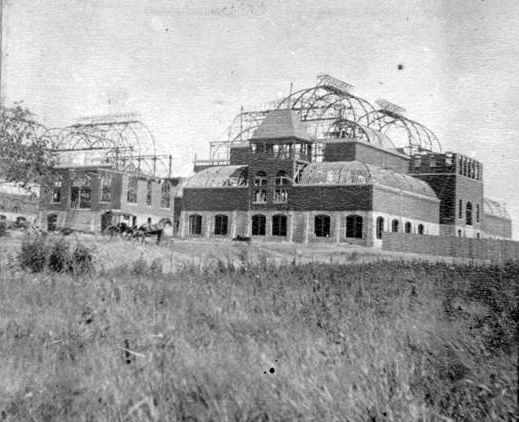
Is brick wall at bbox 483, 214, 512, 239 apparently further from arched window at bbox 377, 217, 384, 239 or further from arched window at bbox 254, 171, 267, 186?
arched window at bbox 254, 171, 267, 186

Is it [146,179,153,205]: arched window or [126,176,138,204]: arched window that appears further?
[146,179,153,205]: arched window

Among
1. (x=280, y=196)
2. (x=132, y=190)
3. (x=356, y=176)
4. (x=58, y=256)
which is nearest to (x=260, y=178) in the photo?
(x=280, y=196)

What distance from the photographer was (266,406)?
19.5 feet

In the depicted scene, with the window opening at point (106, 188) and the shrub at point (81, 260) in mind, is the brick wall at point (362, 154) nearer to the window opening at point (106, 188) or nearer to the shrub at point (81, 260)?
the window opening at point (106, 188)

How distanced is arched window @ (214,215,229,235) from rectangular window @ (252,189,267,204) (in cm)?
326

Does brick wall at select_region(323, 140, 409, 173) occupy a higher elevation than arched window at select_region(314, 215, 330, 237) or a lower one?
higher

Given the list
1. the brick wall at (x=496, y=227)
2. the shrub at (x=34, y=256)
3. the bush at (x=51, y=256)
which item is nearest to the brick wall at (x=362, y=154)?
the brick wall at (x=496, y=227)

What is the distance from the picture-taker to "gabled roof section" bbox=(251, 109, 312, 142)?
58812 mm

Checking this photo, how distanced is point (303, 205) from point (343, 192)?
4204 millimetres

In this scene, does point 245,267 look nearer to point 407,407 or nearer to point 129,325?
point 129,325

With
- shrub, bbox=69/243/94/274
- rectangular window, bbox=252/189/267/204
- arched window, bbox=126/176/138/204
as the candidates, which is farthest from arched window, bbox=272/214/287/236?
shrub, bbox=69/243/94/274

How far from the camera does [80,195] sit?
223 ft

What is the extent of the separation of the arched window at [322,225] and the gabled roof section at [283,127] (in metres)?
8.21

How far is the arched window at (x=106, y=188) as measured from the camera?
66688 mm
